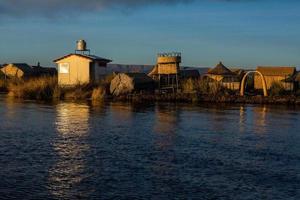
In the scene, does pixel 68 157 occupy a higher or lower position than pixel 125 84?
lower

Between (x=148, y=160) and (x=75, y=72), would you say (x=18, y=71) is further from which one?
(x=148, y=160)

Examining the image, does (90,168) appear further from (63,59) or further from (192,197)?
(63,59)

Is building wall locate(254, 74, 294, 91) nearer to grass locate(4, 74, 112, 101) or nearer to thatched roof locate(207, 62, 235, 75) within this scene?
thatched roof locate(207, 62, 235, 75)

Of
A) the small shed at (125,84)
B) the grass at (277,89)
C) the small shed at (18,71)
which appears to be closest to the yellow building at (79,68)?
the small shed at (125,84)

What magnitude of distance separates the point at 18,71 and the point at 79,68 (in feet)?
61.9

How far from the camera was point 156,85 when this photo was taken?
191ft

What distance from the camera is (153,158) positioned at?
58.2 feet

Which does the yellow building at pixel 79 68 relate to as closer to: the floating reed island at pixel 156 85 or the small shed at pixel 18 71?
the floating reed island at pixel 156 85

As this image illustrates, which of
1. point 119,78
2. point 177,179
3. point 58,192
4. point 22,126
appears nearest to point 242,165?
point 177,179

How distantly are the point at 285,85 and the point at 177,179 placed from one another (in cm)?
4131

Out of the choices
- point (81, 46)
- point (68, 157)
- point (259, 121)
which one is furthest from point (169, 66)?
point (68, 157)

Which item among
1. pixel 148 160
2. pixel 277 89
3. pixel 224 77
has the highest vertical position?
pixel 224 77

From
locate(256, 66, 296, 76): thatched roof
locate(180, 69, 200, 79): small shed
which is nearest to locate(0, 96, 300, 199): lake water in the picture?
locate(256, 66, 296, 76): thatched roof

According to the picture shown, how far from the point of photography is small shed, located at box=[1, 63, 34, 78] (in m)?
71.2
